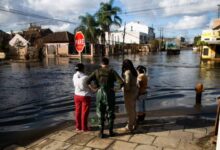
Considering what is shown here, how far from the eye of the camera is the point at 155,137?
5.80 m

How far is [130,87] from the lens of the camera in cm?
589

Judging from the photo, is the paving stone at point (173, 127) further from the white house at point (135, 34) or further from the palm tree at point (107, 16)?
the white house at point (135, 34)

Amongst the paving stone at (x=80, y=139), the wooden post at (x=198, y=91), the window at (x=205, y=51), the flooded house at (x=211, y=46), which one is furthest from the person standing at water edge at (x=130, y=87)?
the window at (x=205, y=51)

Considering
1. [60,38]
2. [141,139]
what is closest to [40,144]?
[141,139]

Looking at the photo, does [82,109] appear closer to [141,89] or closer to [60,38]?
[141,89]

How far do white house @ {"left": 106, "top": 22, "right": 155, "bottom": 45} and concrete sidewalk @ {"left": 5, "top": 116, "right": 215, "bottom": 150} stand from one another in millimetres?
83858

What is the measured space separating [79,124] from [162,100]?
19.3 feet

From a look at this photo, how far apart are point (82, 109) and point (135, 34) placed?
306 feet

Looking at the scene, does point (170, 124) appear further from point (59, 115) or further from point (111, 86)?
point (59, 115)

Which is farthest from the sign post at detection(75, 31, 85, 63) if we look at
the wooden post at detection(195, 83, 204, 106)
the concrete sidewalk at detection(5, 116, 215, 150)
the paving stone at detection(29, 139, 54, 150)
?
the wooden post at detection(195, 83, 204, 106)

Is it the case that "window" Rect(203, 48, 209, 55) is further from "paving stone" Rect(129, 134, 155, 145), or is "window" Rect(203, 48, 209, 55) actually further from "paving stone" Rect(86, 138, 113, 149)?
"paving stone" Rect(86, 138, 113, 149)

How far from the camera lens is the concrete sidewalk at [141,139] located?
210 inches

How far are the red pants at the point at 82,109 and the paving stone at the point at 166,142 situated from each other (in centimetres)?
178

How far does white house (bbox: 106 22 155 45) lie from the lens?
315 feet
